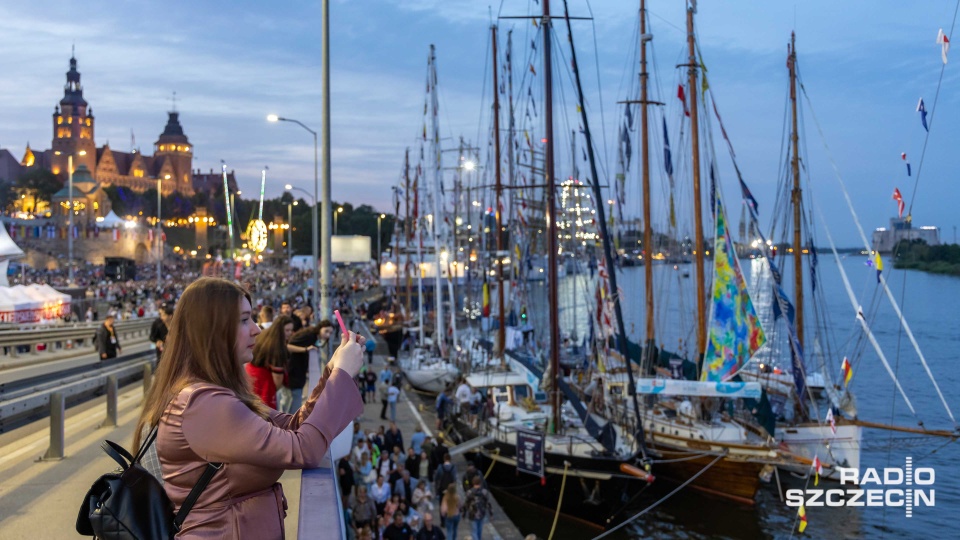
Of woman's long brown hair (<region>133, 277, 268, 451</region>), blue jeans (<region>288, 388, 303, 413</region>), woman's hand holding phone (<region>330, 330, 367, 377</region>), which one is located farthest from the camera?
blue jeans (<region>288, 388, 303, 413</region>)

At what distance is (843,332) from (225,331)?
8456 centimetres

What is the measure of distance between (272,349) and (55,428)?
9.33 feet

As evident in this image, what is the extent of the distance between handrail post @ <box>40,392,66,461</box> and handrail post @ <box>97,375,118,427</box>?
2.49 meters

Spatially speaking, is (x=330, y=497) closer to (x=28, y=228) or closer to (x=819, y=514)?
(x=819, y=514)

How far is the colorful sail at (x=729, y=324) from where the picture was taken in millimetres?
24203

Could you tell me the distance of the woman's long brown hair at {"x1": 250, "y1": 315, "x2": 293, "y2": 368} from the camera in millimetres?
8383

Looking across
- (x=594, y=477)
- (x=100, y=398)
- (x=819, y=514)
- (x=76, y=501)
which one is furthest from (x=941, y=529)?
(x=76, y=501)

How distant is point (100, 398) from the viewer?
16.6 metres

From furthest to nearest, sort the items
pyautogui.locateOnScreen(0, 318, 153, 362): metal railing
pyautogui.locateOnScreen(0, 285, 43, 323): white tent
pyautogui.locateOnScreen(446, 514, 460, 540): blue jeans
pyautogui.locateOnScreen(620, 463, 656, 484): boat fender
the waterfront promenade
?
pyautogui.locateOnScreen(0, 285, 43, 323): white tent, pyautogui.locateOnScreen(0, 318, 153, 362): metal railing, pyautogui.locateOnScreen(620, 463, 656, 484): boat fender, pyautogui.locateOnScreen(446, 514, 460, 540): blue jeans, the waterfront promenade

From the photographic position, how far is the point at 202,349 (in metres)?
3.14

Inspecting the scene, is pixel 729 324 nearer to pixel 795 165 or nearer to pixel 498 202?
pixel 795 165

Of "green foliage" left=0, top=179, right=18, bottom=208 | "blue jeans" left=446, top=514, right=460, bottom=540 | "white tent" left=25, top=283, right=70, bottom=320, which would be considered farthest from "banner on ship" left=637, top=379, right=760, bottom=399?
"green foliage" left=0, top=179, right=18, bottom=208

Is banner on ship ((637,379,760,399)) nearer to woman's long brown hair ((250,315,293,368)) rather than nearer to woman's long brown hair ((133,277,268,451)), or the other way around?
woman's long brown hair ((250,315,293,368))

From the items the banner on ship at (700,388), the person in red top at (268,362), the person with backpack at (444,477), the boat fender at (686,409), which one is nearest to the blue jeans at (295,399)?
the person in red top at (268,362)
